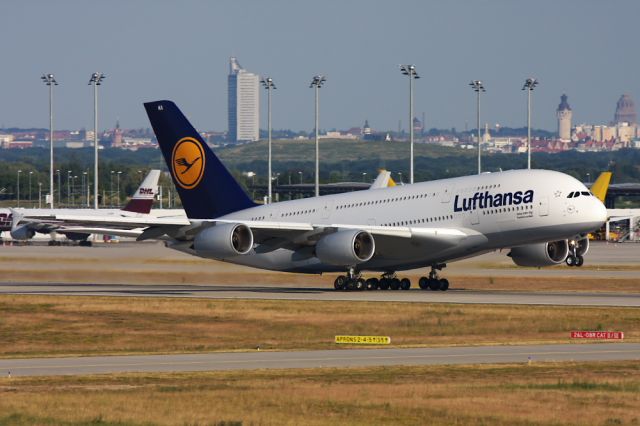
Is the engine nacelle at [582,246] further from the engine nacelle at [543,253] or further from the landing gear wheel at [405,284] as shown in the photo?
the landing gear wheel at [405,284]

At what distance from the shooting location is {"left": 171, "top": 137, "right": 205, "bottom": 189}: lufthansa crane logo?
70688 millimetres

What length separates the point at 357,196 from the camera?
69250 mm

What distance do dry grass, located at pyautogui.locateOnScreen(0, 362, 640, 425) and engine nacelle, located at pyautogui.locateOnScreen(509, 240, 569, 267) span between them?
1205 inches

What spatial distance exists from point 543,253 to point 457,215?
5.54 meters

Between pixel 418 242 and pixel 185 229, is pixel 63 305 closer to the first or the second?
pixel 185 229

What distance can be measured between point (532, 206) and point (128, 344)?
23.2m

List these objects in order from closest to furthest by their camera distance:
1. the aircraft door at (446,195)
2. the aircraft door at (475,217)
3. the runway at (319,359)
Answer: the runway at (319,359)
the aircraft door at (475,217)
the aircraft door at (446,195)

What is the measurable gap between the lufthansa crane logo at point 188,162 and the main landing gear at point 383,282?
908 centimetres

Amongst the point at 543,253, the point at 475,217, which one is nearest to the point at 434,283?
the point at 475,217

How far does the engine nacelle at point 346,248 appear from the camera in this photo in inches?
2495

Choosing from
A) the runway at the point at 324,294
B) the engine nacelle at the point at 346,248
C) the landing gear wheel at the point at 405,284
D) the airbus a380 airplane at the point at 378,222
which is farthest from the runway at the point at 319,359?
the landing gear wheel at the point at 405,284

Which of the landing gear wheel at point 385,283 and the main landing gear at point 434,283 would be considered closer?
the main landing gear at point 434,283

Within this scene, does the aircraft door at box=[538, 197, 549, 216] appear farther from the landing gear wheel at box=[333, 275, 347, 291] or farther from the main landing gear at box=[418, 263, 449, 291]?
the landing gear wheel at box=[333, 275, 347, 291]

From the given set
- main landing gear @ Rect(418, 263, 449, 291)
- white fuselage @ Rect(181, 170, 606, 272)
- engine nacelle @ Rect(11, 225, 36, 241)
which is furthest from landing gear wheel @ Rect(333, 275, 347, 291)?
engine nacelle @ Rect(11, 225, 36, 241)
